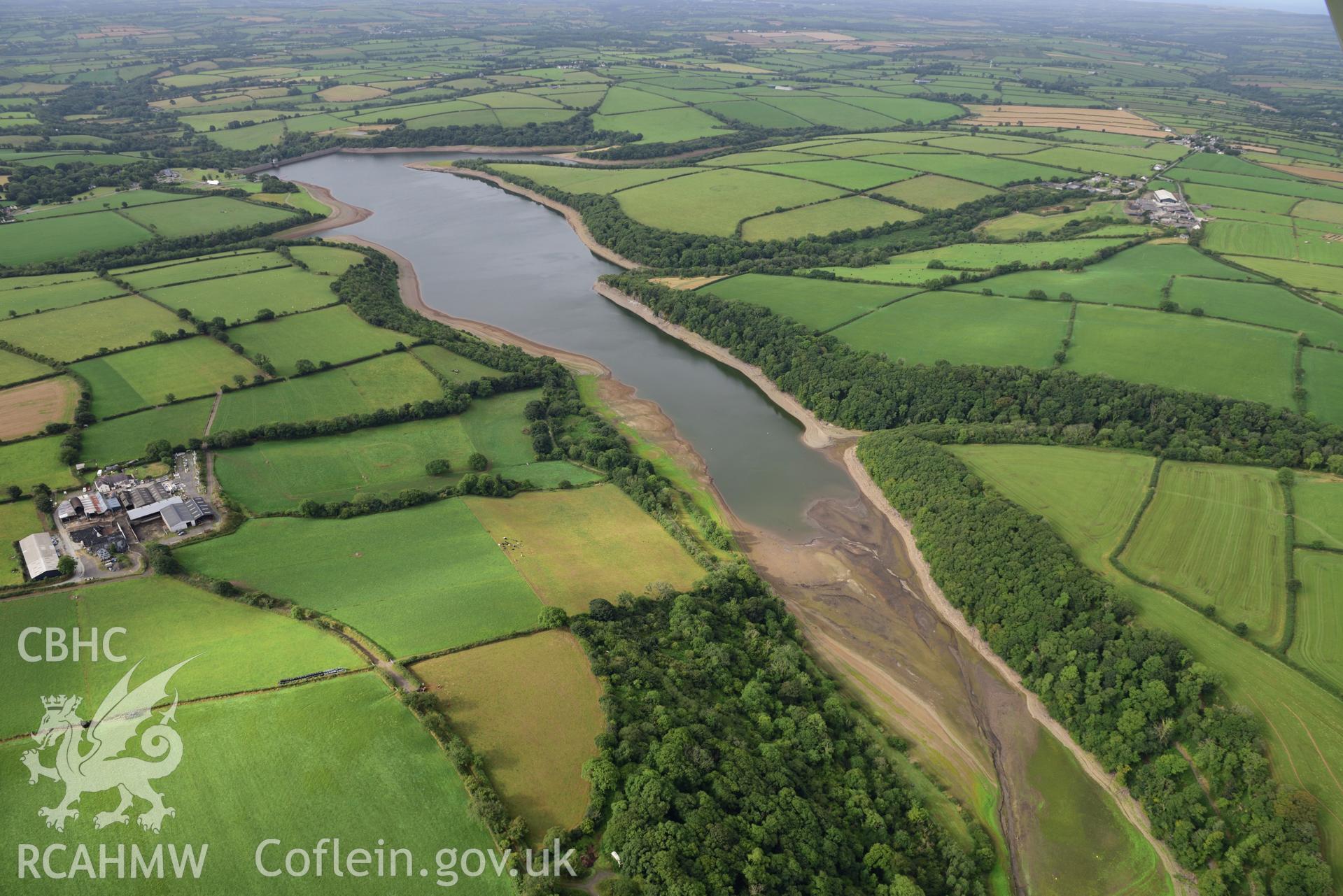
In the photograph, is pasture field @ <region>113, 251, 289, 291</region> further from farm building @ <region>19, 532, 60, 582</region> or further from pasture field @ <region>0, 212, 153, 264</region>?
farm building @ <region>19, 532, 60, 582</region>

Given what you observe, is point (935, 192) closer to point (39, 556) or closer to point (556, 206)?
point (556, 206)

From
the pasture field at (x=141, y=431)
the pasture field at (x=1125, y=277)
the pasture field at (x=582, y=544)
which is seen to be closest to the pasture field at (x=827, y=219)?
the pasture field at (x=1125, y=277)

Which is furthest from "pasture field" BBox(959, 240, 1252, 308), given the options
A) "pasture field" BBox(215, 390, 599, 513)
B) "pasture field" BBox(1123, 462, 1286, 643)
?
"pasture field" BBox(215, 390, 599, 513)

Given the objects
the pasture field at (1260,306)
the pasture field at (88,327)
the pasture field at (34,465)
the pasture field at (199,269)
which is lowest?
the pasture field at (34,465)

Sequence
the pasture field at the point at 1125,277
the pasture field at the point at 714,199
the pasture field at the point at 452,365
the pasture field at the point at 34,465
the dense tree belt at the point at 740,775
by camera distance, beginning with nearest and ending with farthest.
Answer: the dense tree belt at the point at 740,775
the pasture field at the point at 34,465
the pasture field at the point at 452,365
the pasture field at the point at 1125,277
the pasture field at the point at 714,199

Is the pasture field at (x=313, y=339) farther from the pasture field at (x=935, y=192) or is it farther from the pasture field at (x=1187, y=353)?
the pasture field at (x=935, y=192)

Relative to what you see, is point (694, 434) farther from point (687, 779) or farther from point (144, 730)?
point (144, 730)
